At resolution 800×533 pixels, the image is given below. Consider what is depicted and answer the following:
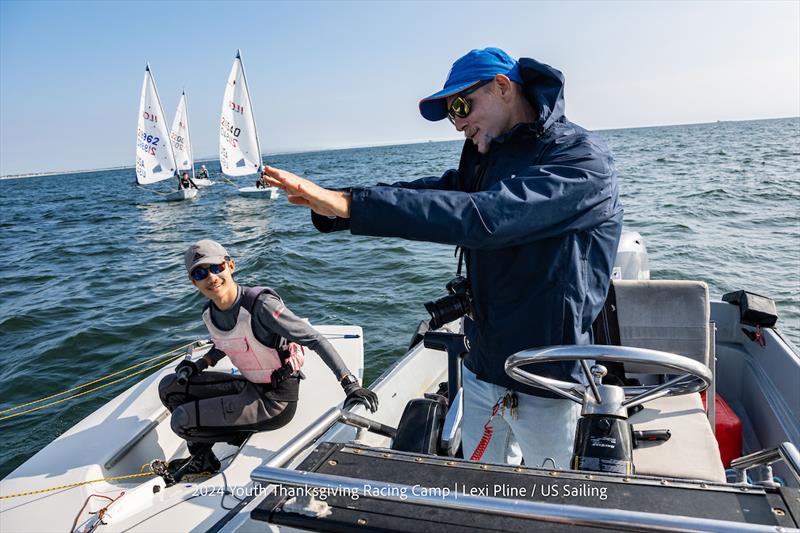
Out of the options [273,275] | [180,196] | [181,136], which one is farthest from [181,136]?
[273,275]

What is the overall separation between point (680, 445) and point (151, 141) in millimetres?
31212

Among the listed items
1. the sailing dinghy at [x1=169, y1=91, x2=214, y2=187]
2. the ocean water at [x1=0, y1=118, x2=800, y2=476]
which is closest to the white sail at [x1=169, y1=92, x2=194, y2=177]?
the sailing dinghy at [x1=169, y1=91, x2=214, y2=187]

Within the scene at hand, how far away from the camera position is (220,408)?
310cm

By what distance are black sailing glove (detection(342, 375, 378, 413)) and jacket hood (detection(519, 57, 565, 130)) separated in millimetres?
1138

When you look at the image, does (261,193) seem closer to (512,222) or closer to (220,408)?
(220,408)

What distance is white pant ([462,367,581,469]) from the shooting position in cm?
183

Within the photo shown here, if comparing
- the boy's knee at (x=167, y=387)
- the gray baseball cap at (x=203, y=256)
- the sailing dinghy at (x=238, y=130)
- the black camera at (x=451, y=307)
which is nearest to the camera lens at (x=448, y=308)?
the black camera at (x=451, y=307)

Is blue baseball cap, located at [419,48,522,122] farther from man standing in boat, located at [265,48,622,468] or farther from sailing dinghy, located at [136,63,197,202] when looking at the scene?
sailing dinghy, located at [136,63,197,202]

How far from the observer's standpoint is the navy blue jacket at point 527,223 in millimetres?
1183

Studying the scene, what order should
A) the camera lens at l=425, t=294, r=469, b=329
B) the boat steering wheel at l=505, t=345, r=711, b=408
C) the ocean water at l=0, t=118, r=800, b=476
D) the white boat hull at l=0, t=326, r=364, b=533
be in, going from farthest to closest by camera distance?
the ocean water at l=0, t=118, r=800, b=476 < the white boat hull at l=0, t=326, r=364, b=533 < the camera lens at l=425, t=294, r=469, b=329 < the boat steering wheel at l=505, t=345, r=711, b=408

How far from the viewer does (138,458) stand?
3344 mm

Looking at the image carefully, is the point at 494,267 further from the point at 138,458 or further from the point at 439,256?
the point at 439,256

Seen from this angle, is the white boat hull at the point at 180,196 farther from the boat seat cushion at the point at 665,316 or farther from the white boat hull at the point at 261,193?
the boat seat cushion at the point at 665,316

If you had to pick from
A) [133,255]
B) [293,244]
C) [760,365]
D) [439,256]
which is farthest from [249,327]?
[133,255]
